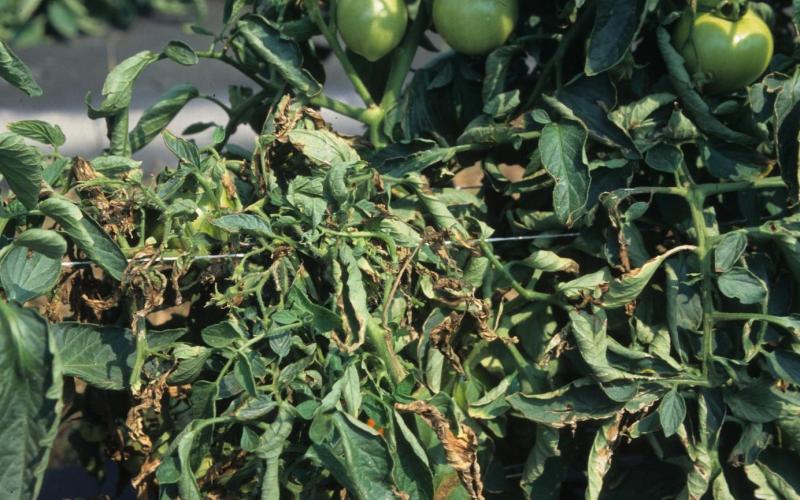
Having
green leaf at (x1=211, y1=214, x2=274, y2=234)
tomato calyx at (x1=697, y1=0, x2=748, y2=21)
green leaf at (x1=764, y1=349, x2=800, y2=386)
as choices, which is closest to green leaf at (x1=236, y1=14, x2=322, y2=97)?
green leaf at (x1=211, y1=214, x2=274, y2=234)

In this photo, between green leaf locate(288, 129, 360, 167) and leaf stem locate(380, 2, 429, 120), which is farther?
leaf stem locate(380, 2, 429, 120)

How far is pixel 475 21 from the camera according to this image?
1.09 m

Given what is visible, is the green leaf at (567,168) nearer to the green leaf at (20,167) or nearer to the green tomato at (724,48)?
the green tomato at (724,48)

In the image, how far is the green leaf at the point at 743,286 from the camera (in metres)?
0.95

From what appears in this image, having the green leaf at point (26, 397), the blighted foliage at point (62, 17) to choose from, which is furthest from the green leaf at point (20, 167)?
the blighted foliage at point (62, 17)

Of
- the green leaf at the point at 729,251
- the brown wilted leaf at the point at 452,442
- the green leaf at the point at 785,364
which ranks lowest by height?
the green leaf at the point at 785,364

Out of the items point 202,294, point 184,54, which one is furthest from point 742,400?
point 184,54

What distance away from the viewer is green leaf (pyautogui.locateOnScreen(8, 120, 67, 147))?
983mm

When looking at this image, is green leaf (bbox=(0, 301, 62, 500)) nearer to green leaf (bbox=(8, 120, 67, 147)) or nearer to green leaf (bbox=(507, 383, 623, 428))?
green leaf (bbox=(8, 120, 67, 147))

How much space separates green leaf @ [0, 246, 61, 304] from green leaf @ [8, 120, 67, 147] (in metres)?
0.16

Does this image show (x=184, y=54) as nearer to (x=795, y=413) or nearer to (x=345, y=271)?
(x=345, y=271)

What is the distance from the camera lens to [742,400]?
982 millimetres

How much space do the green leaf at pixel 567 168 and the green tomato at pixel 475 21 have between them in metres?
0.15

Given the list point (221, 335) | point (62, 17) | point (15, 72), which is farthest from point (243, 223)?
point (62, 17)
